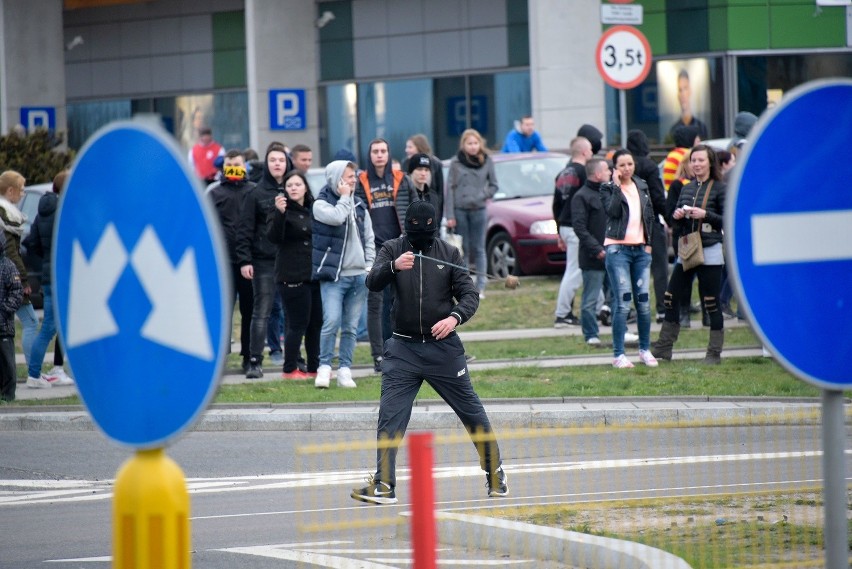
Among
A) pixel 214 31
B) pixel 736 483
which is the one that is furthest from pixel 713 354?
pixel 214 31

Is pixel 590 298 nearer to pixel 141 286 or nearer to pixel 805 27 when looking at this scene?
pixel 141 286

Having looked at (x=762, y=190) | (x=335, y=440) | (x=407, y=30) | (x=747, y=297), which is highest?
(x=407, y=30)

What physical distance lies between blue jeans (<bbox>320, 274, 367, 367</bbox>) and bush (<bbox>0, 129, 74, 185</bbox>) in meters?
12.7

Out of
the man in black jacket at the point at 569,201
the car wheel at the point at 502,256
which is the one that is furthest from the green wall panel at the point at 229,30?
the man in black jacket at the point at 569,201

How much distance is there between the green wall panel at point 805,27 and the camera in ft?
94.1

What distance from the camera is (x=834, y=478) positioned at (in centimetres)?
400

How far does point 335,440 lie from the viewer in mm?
11891

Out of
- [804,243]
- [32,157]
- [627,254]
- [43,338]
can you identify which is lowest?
[43,338]

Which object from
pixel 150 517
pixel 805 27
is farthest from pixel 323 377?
pixel 805 27

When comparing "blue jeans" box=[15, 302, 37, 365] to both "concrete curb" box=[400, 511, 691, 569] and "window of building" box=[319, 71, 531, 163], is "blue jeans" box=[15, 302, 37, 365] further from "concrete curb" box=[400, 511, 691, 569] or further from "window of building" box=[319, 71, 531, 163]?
"window of building" box=[319, 71, 531, 163]

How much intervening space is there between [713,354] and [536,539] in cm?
800

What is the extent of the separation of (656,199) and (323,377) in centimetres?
408

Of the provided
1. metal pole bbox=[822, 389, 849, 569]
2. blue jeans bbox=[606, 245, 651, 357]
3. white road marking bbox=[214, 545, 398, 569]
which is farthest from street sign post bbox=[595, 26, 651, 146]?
→ metal pole bbox=[822, 389, 849, 569]

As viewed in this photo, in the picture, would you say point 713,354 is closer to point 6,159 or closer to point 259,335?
point 259,335
